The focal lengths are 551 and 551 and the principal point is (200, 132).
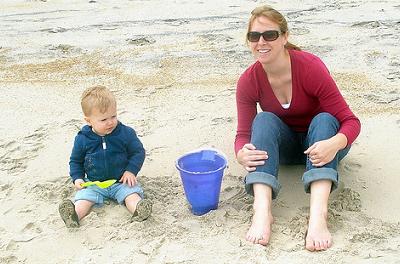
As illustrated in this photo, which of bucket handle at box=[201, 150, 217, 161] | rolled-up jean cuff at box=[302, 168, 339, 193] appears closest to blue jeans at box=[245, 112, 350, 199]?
rolled-up jean cuff at box=[302, 168, 339, 193]

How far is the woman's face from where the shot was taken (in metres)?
2.76

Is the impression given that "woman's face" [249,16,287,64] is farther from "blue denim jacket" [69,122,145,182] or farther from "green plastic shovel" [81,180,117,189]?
"green plastic shovel" [81,180,117,189]

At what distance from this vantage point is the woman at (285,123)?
2572mm

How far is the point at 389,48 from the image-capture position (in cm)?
534

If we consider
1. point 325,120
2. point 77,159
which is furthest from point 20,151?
point 325,120

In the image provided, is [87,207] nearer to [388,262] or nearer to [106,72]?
[388,262]

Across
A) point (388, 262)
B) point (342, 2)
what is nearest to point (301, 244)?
point (388, 262)

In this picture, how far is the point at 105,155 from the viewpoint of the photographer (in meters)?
2.95

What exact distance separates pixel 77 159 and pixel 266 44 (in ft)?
3.85

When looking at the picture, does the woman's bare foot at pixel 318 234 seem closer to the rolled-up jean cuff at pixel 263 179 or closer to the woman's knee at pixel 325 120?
the rolled-up jean cuff at pixel 263 179

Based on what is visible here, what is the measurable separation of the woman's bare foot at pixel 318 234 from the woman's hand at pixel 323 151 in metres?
0.25

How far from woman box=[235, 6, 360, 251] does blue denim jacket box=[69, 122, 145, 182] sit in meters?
0.58

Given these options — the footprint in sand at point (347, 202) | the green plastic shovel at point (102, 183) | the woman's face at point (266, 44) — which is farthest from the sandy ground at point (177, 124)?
the woman's face at point (266, 44)

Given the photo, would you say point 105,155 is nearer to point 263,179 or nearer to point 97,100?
point 97,100
